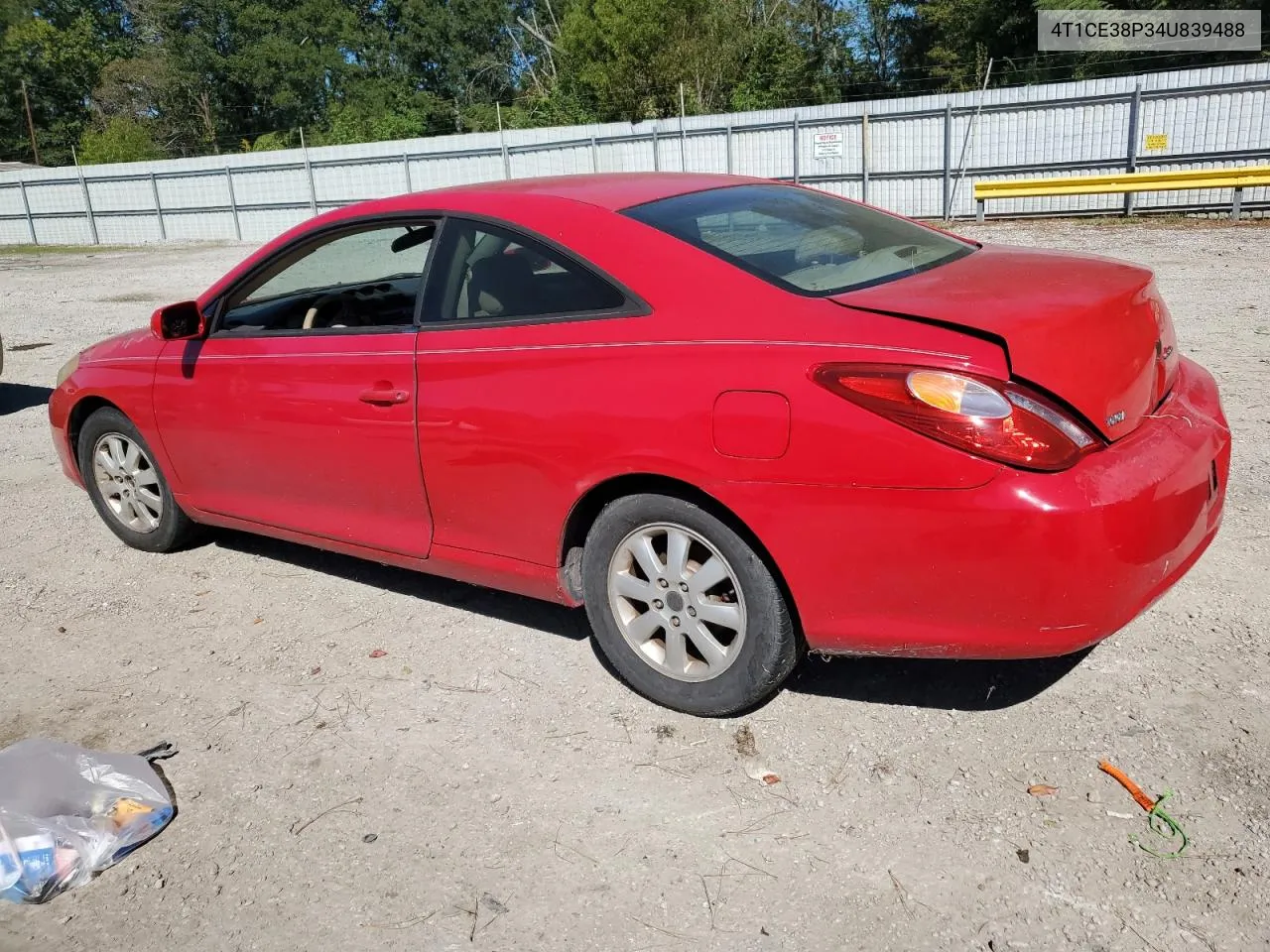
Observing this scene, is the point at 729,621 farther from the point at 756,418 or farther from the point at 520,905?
the point at 520,905

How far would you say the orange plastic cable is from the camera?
2.75 m

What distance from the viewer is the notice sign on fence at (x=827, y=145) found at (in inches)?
854

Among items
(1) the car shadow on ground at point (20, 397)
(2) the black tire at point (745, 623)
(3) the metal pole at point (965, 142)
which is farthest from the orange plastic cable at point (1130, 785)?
(3) the metal pole at point (965, 142)

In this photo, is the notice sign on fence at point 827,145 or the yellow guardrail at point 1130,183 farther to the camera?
the notice sign on fence at point 827,145

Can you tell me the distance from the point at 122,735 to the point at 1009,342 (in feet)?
9.69

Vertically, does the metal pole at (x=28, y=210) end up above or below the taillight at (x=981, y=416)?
below

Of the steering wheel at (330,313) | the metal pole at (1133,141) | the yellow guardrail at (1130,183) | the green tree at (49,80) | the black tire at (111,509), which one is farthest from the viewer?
the green tree at (49,80)

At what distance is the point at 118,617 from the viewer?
4441mm

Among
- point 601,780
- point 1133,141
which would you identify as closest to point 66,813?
point 601,780

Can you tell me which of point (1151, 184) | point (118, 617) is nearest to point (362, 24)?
point (1151, 184)

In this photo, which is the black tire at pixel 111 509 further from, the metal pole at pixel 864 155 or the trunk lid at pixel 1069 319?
the metal pole at pixel 864 155

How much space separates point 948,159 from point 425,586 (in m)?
18.7

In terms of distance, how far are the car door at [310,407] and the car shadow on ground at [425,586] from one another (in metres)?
0.46

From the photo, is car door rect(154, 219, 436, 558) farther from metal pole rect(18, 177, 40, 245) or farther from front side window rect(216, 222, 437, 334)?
metal pole rect(18, 177, 40, 245)
